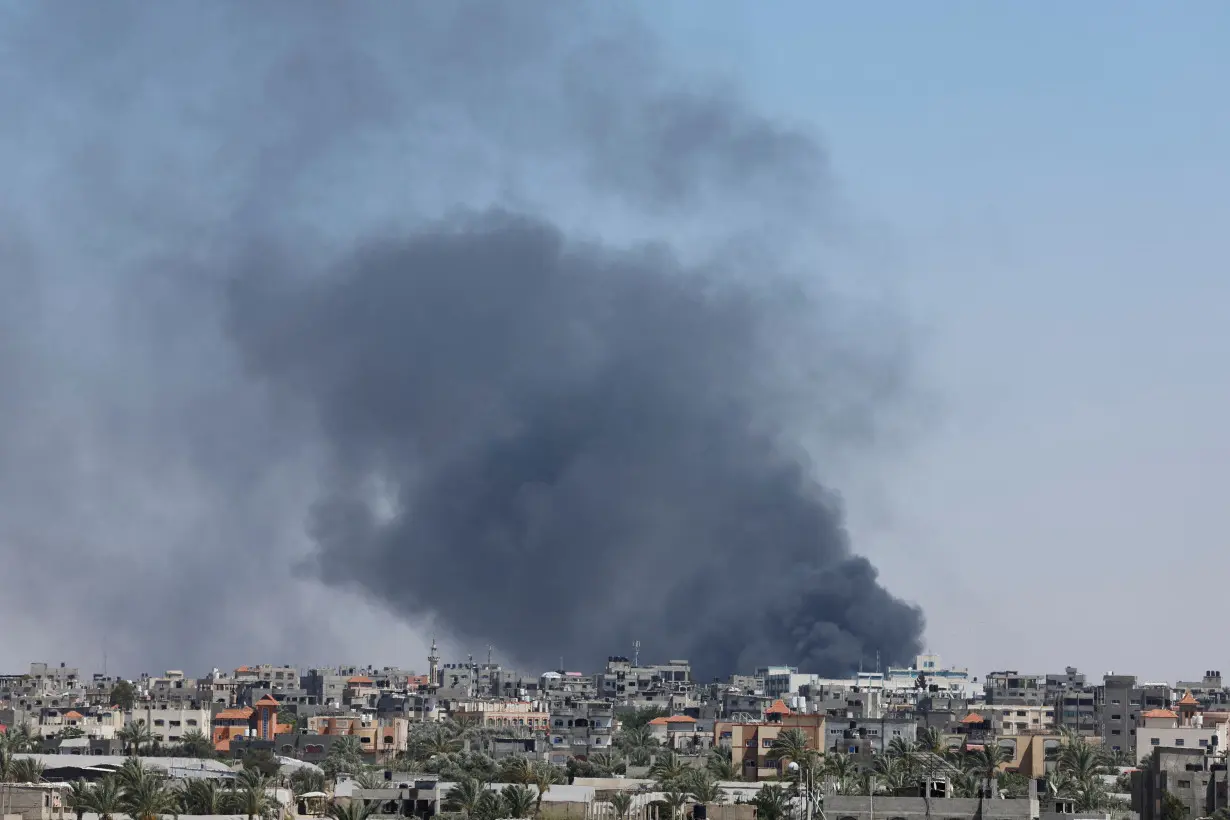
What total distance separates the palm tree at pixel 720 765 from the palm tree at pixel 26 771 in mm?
23653

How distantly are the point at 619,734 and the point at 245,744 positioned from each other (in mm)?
19680

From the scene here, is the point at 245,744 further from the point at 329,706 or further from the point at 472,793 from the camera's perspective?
the point at 472,793

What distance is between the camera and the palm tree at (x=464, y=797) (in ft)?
220

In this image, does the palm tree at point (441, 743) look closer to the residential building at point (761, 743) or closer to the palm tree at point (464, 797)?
the residential building at point (761, 743)

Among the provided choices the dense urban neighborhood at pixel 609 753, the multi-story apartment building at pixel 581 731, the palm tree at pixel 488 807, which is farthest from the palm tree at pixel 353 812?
the multi-story apartment building at pixel 581 731

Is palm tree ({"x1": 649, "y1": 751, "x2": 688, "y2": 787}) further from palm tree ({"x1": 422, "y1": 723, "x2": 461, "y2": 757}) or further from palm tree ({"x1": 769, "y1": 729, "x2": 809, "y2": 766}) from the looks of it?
palm tree ({"x1": 422, "y1": 723, "x2": 461, "y2": 757})

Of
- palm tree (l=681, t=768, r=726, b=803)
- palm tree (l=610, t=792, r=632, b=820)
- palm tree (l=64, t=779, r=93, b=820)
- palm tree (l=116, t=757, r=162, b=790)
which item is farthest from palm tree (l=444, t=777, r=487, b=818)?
palm tree (l=64, t=779, r=93, b=820)

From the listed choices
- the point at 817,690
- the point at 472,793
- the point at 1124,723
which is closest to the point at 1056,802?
the point at 472,793

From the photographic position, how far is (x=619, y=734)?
401 feet

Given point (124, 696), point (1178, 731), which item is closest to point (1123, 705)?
point (1178, 731)

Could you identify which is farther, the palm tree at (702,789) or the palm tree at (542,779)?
the palm tree at (702,789)

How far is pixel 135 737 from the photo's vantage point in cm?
9481

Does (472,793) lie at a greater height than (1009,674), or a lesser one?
lesser

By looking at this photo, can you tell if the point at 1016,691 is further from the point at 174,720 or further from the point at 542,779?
the point at 542,779
